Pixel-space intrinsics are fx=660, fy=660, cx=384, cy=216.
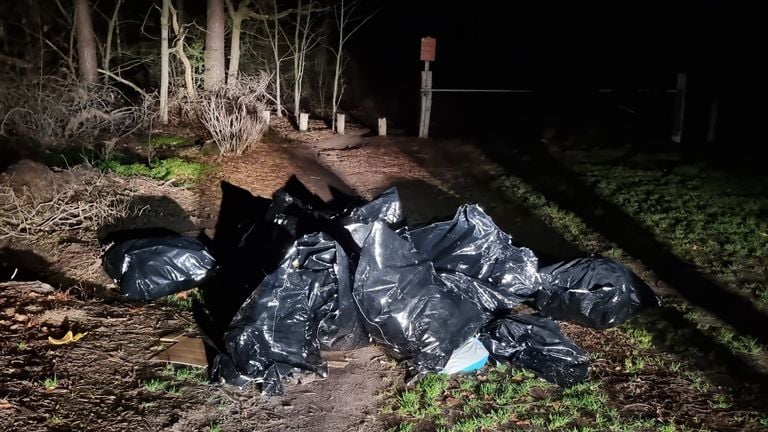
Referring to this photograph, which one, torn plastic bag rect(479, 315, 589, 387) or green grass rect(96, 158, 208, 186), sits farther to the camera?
green grass rect(96, 158, 208, 186)

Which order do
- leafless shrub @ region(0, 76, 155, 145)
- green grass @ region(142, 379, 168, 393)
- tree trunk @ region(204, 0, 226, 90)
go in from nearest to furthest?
green grass @ region(142, 379, 168, 393) → leafless shrub @ region(0, 76, 155, 145) → tree trunk @ region(204, 0, 226, 90)

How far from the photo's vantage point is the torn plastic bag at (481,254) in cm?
507

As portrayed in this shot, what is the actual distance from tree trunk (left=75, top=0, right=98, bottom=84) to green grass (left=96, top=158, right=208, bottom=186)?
115 inches

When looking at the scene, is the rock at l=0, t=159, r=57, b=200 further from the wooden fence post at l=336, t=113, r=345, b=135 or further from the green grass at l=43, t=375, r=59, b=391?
the wooden fence post at l=336, t=113, r=345, b=135

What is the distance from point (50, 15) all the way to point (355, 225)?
9.64m

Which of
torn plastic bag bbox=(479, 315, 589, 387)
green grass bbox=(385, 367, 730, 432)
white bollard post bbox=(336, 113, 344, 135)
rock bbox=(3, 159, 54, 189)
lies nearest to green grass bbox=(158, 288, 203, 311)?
green grass bbox=(385, 367, 730, 432)

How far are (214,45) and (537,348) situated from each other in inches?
331

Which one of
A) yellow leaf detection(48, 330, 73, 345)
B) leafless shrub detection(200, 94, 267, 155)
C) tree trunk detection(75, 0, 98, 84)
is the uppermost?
tree trunk detection(75, 0, 98, 84)

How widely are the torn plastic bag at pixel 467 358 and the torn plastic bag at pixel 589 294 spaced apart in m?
0.88

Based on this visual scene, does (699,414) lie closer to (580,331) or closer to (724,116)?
(580,331)

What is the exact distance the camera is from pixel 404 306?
435 cm

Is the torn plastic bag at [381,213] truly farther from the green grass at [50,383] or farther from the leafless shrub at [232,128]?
the leafless shrub at [232,128]

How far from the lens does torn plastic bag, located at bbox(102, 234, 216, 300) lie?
Result: 5.21 m

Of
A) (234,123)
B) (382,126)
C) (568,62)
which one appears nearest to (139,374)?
(234,123)
